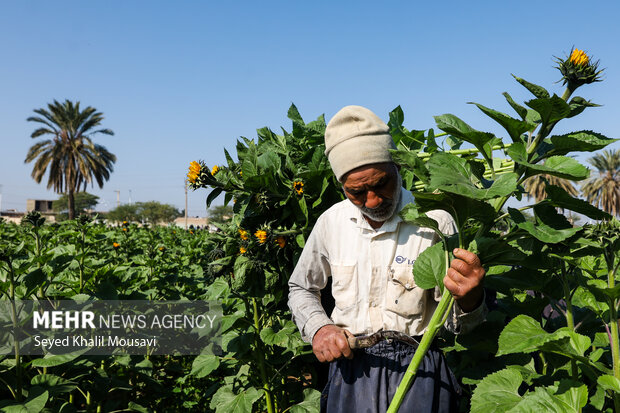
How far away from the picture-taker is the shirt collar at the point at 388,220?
6.46 ft

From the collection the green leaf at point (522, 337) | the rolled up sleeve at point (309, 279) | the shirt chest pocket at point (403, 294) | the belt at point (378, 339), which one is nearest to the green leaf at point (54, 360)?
the rolled up sleeve at point (309, 279)

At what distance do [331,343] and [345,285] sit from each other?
0.85ft

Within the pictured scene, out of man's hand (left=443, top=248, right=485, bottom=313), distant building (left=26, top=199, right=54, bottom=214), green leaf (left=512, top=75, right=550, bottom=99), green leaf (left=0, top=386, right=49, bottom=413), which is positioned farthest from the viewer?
distant building (left=26, top=199, right=54, bottom=214)

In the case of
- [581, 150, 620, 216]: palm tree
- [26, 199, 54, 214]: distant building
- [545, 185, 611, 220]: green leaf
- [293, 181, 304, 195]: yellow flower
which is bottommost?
[545, 185, 611, 220]: green leaf

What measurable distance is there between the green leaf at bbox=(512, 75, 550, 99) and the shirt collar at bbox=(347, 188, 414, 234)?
71cm

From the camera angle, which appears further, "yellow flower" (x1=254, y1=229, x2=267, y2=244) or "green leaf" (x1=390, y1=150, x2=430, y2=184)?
"yellow flower" (x1=254, y1=229, x2=267, y2=244)

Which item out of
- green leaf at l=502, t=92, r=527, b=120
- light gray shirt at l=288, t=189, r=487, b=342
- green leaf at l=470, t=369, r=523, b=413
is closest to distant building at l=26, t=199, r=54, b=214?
light gray shirt at l=288, t=189, r=487, b=342

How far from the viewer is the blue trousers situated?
6.02 feet

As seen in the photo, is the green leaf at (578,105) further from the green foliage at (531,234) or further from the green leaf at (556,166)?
the green leaf at (556,166)

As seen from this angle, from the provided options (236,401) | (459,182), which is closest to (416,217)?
(459,182)

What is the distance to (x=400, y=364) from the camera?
187cm

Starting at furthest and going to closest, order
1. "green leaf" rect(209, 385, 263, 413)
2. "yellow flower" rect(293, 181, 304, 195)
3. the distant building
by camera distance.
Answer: the distant building
"green leaf" rect(209, 385, 263, 413)
"yellow flower" rect(293, 181, 304, 195)

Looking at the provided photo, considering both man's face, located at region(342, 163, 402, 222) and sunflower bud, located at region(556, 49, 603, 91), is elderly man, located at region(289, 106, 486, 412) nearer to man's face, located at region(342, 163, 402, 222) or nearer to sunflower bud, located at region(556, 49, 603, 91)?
man's face, located at region(342, 163, 402, 222)

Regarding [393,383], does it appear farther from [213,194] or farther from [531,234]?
[213,194]
